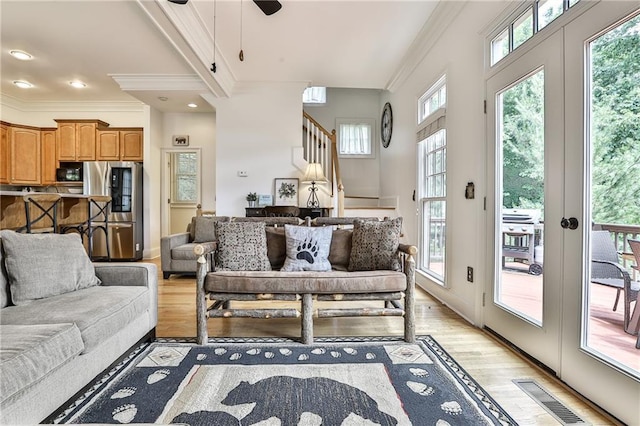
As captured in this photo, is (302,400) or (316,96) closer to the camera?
(302,400)

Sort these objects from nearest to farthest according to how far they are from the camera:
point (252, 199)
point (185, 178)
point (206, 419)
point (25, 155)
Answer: point (206, 419), point (252, 199), point (25, 155), point (185, 178)

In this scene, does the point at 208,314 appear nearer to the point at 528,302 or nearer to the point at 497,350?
the point at 497,350

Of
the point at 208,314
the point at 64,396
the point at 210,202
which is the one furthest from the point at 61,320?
the point at 210,202

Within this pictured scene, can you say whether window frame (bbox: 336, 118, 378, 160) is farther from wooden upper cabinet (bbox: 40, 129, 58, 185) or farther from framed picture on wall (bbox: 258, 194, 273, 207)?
wooden upper cabinet (bbox: 40, 129, 58, 185)

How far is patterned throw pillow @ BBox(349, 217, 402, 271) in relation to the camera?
8.60ft

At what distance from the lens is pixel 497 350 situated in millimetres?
2295

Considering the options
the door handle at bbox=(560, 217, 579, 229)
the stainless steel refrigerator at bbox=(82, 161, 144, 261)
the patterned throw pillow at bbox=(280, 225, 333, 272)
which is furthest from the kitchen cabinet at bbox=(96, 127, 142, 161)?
the door handle at bbox=(560, 217, 579, 229)

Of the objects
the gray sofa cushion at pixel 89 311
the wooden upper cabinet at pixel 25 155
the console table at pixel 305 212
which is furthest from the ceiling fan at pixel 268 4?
the wooden upper cabinet at pixel 25 155

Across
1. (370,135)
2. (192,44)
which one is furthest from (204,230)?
(370,135)

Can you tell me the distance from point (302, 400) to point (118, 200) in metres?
5.58

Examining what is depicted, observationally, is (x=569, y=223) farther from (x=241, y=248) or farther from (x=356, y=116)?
(x=356, y=116)

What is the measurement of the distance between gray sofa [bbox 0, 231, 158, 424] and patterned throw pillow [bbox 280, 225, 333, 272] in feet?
3.61

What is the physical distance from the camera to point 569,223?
5.88 ft

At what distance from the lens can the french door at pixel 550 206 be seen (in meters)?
1.67
